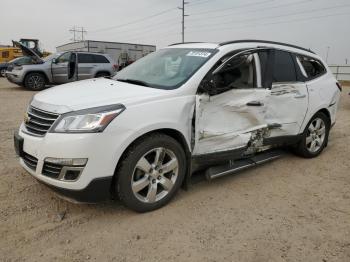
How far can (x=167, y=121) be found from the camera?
3.16 m

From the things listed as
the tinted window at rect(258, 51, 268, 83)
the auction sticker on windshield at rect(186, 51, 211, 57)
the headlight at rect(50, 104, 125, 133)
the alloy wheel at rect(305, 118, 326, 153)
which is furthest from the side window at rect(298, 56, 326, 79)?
the headlight at rect(50, 104, 125, 133)

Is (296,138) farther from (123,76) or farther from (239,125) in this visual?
(123,76)

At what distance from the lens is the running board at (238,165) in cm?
379

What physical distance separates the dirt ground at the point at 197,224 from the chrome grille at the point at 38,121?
2.69 ft

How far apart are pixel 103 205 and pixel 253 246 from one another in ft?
5.13

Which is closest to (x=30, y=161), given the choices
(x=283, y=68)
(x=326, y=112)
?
(x=283, y=68)

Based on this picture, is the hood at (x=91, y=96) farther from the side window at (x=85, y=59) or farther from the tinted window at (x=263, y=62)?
the side window at (x=85, y=59)

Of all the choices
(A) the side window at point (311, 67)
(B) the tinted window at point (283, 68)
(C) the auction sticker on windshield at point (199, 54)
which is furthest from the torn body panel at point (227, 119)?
(A) the side window at point (311, 67)

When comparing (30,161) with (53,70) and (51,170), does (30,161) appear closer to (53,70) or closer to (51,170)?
(51,170)

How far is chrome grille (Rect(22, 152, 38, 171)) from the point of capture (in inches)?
118

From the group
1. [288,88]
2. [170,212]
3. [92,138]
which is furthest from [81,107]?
[288,88]

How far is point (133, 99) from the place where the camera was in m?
3.06

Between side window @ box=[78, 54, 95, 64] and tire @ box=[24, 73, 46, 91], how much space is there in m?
1.68

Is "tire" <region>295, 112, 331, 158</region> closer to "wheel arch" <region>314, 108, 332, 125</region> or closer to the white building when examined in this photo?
"wheel arch" <region>314, 108, 332, 125</region>
